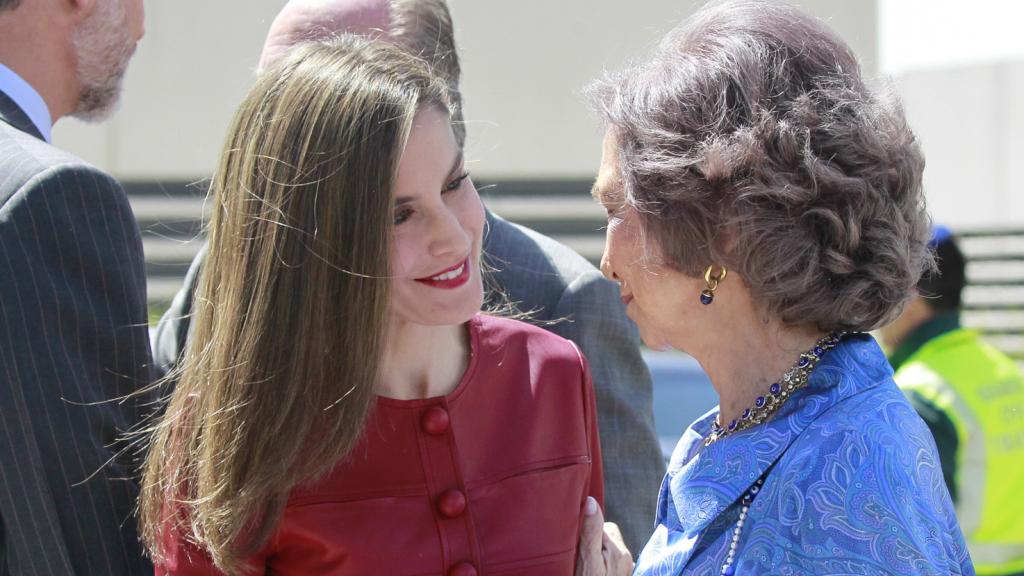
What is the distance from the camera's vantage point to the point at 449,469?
184cm

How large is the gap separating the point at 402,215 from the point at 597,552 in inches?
26.2

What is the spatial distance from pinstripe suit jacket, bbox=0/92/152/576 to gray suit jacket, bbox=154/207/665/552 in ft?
2.61

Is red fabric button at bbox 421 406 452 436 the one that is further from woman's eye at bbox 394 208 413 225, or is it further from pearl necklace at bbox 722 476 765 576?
pearl necklace at bbox 722 476 765 576

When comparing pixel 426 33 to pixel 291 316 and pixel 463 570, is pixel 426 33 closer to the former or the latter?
pixel 291 316

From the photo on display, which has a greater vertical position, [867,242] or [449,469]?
[867,242]

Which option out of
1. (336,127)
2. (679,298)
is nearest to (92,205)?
(336,127)

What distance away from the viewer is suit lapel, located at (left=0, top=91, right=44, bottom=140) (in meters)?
1.97

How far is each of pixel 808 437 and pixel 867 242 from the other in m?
0.27

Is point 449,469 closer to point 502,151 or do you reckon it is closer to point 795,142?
point 795,142

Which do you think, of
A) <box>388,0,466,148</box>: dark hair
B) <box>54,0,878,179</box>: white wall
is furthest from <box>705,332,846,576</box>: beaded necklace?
<box>54,0,878,179</box>: white wall

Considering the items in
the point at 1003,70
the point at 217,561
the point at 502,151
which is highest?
the point at 217,561

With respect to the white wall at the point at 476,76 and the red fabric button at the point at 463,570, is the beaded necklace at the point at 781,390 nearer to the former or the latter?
the red fabric button at the point at 463,570

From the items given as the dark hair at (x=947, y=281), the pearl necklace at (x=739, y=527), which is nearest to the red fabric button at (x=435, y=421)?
the pearl necklace at (x=739, y=527)

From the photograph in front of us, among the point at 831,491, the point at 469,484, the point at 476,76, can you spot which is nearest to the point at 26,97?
the point at 469,484
